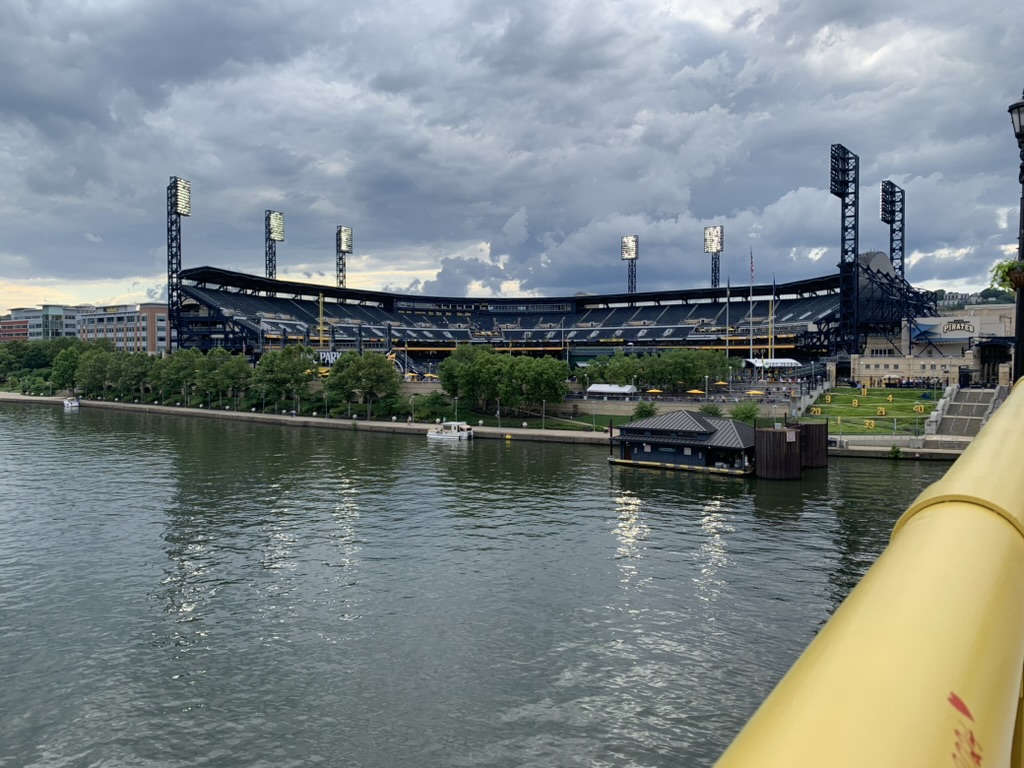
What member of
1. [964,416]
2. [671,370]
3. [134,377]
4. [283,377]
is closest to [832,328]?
[671,370]

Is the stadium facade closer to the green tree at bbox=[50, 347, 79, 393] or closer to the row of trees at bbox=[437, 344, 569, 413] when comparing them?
the green tree at bbox=[50, 347, 79, 393]

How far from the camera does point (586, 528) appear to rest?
4700 cm

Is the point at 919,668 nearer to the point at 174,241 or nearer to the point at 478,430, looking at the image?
the point at 478,430

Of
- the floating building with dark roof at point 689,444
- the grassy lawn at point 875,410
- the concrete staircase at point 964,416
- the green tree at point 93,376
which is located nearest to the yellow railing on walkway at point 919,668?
the floating building with dark roof at point 689,444

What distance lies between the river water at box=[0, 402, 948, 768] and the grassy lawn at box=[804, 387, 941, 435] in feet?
86.8

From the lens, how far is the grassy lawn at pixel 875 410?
86750 millimetres

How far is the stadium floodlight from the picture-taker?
19050 centimetres

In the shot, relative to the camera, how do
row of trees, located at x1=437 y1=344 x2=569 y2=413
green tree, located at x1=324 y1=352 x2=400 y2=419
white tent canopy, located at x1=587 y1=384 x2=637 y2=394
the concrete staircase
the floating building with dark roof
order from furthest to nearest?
green tree, located at x1=324 y1=352 x2=400 y2=419, white tent canopy, located at x1=587 y1=384 x2=637 y2=394, row of trees, located at x1=437 y1=344 x2=569 y2=413, the concrete staircase, the floating building with dark roof

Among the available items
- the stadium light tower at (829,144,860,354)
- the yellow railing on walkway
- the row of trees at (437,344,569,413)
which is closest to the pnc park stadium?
the stadium light tower at (829,144,860,354)

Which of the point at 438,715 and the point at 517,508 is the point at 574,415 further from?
the point at 438,715

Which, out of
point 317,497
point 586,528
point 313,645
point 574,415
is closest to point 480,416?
point 574,415

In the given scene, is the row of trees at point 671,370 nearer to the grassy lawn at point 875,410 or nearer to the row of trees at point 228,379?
the grassy lawn at point 875,410

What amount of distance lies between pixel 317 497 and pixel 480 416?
196ft

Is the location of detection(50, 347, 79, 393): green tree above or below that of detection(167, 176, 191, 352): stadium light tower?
below
